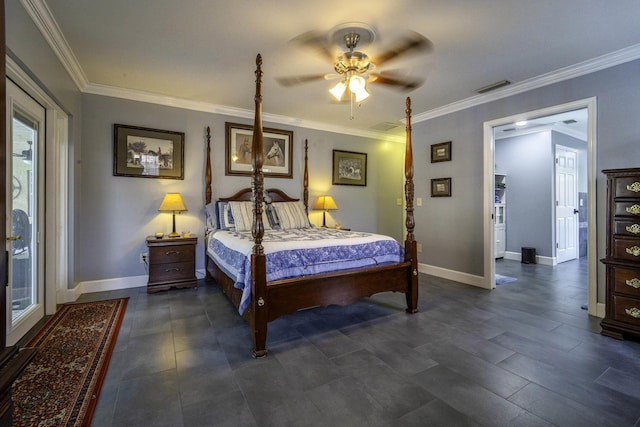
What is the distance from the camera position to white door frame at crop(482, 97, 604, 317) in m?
3.14

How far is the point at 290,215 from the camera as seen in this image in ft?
15.0

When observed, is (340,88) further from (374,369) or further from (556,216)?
(556,216)

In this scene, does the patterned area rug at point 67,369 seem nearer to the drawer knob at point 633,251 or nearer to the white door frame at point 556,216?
the drawer knob at point 633,251

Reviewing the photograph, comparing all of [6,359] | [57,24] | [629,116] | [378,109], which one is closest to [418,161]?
[378,109]

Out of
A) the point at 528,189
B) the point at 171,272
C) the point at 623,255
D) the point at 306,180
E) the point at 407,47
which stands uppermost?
the point at 407,47

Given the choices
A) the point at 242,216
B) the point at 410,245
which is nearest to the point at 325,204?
the point at 242,216

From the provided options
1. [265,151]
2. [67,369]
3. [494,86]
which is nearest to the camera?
[67,369]

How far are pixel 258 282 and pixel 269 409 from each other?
2.86ft

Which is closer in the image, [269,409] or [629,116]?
[269,409]

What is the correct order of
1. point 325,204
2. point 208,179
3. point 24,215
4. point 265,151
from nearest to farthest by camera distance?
point 24,215, point 208,179, point 265,151, point 325,204

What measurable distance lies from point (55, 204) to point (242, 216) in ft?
6.64

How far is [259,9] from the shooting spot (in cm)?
233

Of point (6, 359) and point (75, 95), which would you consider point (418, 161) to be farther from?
point (6, 359)

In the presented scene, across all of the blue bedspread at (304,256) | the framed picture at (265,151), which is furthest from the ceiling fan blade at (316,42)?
the framed picture at (265,151)
